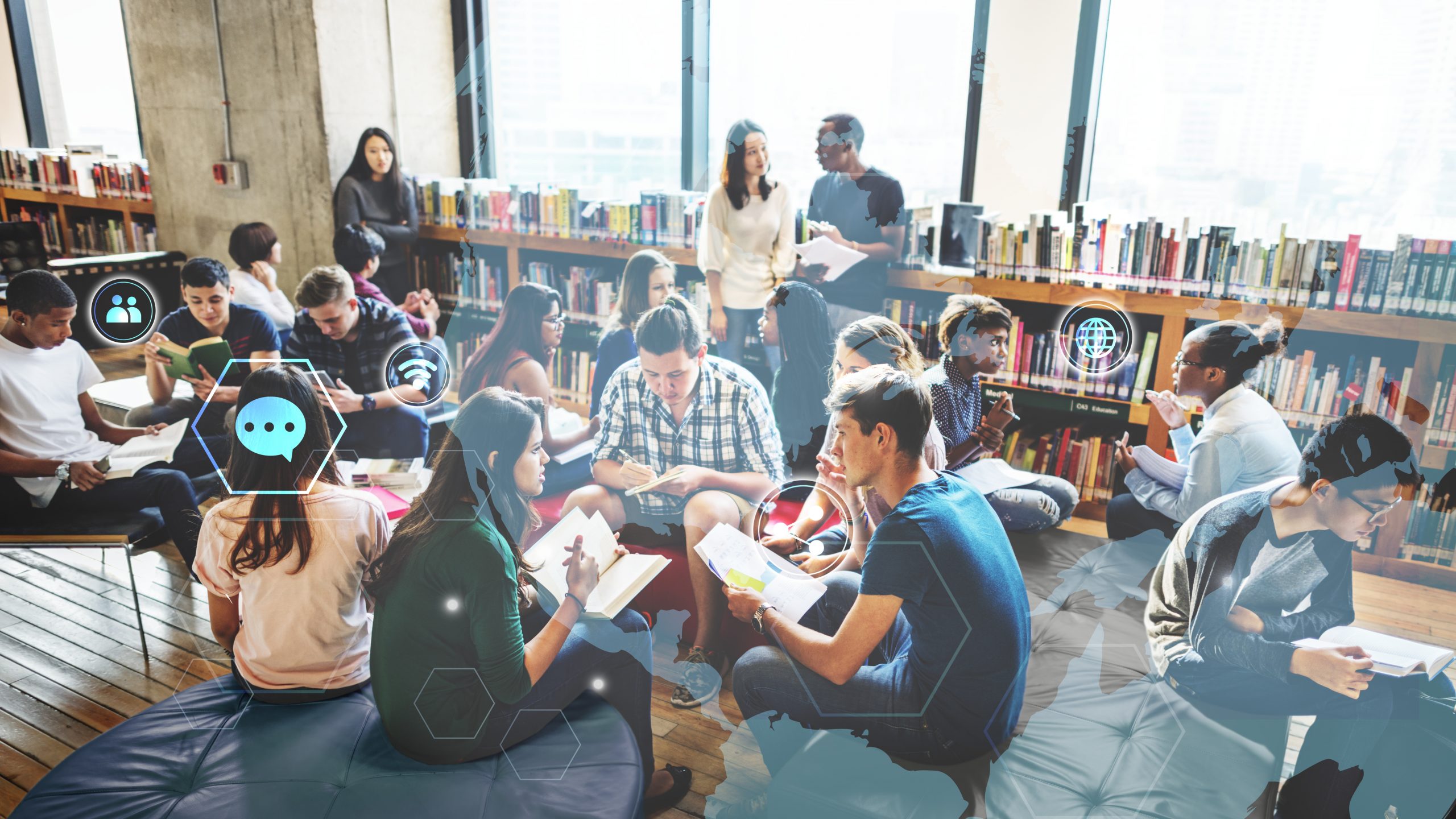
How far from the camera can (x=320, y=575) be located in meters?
1.66

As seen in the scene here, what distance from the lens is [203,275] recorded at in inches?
99.3

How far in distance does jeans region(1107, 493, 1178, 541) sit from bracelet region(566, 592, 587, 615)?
116 centimetres

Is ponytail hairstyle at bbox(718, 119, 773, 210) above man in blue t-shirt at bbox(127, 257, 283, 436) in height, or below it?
above

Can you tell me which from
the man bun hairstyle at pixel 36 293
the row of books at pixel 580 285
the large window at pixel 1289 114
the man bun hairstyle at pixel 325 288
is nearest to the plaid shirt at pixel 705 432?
the row of books at pixel 580 285

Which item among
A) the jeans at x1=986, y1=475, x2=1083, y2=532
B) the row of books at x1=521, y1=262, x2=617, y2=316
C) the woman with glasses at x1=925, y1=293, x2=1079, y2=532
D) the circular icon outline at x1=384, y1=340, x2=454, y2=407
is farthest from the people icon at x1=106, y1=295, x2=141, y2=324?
the jeans at x1=986, y1=475, x2=1083, y2=532

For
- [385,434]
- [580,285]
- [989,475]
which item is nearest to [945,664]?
[989,475]

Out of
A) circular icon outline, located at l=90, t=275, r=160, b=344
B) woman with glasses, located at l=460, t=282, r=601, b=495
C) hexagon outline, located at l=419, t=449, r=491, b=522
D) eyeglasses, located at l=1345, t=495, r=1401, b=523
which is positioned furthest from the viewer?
circular icon outline, located at l=90, t=275, r=160, b=344

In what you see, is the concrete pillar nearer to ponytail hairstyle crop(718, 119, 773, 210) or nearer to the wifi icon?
the wifi icon

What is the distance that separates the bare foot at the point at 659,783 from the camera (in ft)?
6.52

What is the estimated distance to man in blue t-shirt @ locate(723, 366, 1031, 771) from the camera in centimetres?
149

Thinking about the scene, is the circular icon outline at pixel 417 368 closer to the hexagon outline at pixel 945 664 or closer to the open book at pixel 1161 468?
the hexagon outline at pixel 945 664

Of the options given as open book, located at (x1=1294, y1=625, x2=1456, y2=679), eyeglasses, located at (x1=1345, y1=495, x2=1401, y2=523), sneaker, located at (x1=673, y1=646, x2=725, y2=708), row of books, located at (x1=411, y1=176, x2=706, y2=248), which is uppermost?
row of books, located at (x1=411, y1=176, x2=706, y2=248)

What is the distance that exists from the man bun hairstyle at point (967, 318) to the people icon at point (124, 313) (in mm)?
2299

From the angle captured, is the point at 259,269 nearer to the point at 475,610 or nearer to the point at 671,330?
the point at 671,330
